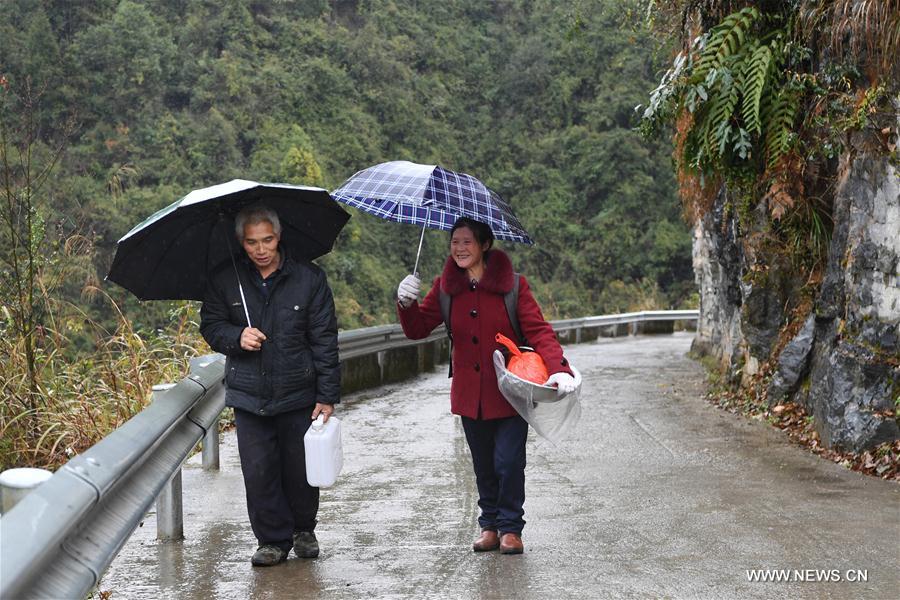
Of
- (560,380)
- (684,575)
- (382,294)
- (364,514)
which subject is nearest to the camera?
(684,575)

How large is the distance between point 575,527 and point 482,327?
51.0 inches

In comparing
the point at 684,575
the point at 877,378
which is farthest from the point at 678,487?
the point at 684,575

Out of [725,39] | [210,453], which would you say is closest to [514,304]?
[210,453]

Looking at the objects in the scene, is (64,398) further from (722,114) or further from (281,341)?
(722,114)

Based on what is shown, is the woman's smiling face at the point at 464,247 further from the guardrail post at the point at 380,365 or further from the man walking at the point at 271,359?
the guardrail post at the point at 380,365

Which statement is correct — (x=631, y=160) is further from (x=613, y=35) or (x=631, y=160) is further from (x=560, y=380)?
(x=560, y=380)

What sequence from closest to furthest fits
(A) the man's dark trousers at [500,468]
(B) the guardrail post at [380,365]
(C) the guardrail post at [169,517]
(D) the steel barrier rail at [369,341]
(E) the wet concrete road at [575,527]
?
1. (E) the wet concrete road at [575,527]
2. (A) the man's dark trousers at [500,468]
3. (C) the guardrail post at [169,517]
4. (D) the steel barrier rail at [369,341]
5. (B) the guardrail post at [380,365]

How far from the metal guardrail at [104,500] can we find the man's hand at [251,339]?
0.43 m

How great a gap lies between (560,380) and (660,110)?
6233 millimetres

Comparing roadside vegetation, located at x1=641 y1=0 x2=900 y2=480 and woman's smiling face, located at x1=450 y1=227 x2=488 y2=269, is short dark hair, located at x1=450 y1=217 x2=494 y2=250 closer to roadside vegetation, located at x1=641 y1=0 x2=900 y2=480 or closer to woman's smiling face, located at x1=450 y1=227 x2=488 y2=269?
woman's smiling face, located at x1=450 y1=227 x2=488 y2=269

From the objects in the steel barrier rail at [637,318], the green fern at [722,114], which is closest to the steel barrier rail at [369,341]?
the green fern at [722,114]

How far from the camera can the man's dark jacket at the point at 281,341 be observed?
18.1 feet

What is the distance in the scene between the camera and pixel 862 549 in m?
5.80

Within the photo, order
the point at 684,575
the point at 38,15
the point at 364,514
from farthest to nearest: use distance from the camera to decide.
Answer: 1. the point at 38,15
2. the point at 364,514
3. the point at 684,575
